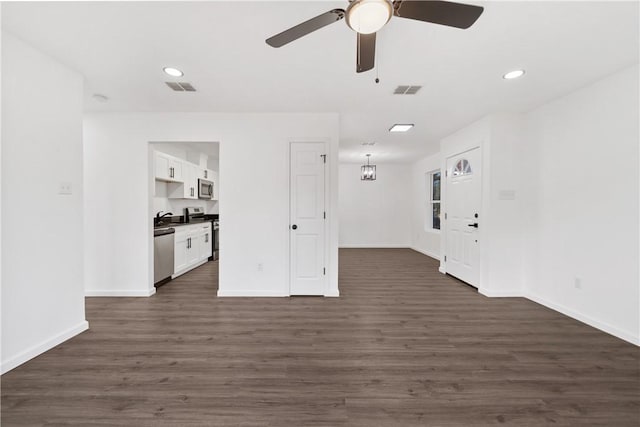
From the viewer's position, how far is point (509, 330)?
2754 mm

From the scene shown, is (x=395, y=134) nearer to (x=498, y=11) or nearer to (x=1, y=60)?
(x=498, y=11)

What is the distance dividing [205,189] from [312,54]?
478cm

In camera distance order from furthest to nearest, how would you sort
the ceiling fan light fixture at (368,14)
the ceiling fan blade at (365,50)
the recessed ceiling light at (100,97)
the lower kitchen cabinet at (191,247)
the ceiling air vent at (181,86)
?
the lower kitchen cabinet at (191,247) < the recessed ceiling light at (100,97) < the ceiling air vent at (181,86) < the ceiling fan blade at (365,50) < the ceiling fan light fixture at (368,14)

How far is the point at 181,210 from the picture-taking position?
19.4 feet

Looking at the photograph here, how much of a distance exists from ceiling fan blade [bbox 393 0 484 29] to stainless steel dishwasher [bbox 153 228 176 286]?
4107 mm

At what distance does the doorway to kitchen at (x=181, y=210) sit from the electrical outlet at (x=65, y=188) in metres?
1.23

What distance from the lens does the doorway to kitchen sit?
4.15 meters

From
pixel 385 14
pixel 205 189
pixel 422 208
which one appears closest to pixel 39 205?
pixel 385 14

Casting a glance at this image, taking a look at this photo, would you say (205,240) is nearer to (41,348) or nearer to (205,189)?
(205,189)

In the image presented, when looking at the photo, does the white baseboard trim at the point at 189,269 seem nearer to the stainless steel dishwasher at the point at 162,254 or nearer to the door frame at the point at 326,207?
the stainless steel dishwasher at the point at 162,254

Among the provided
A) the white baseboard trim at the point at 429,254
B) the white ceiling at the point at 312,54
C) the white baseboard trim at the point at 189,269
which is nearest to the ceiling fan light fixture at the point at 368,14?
the white ceiling at the point at 312,54

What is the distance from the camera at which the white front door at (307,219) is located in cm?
376

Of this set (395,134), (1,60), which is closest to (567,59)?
(395,134)

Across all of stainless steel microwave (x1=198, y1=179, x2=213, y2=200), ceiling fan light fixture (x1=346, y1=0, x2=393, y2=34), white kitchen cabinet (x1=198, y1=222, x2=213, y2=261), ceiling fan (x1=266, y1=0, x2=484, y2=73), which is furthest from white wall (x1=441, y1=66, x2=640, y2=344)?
stainless steel microwave (x1=198, y1=179, x2=213, y2=200)
